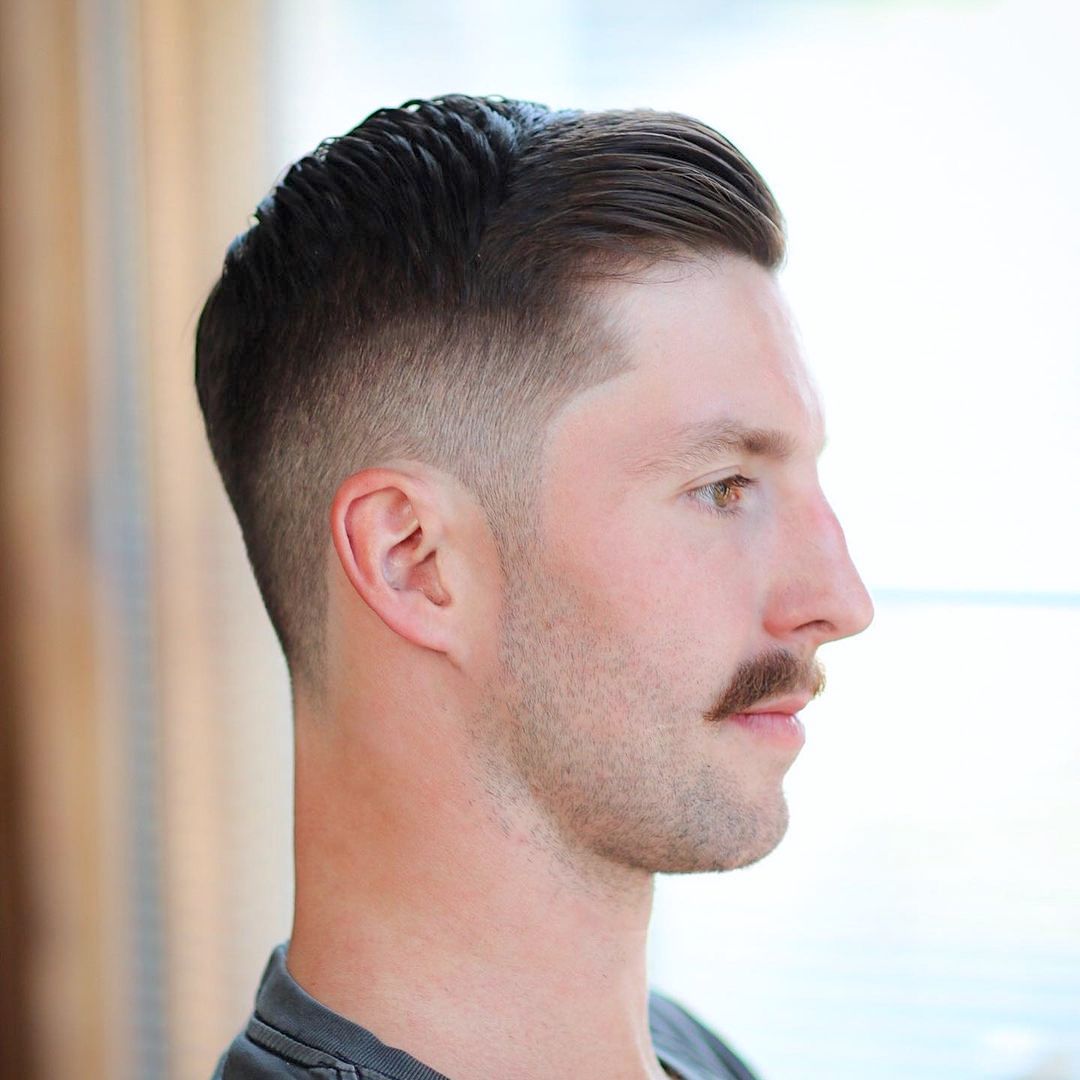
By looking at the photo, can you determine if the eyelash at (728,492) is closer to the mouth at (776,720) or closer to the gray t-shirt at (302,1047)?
the mouth at (776,720)

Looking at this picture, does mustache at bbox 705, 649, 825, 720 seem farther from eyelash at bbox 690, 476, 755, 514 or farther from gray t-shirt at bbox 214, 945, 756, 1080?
gray t-shirt at bbox 214, 945, 756, 1080

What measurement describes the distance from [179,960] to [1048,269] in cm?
174

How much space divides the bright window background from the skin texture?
2.61ft

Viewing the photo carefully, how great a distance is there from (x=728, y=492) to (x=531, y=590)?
0.58ft

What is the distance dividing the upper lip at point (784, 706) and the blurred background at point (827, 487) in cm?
79

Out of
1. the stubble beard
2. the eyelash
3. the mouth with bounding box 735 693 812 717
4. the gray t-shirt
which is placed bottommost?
the gray t-shirt

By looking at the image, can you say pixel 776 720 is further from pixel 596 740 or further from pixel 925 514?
pixel 925 514

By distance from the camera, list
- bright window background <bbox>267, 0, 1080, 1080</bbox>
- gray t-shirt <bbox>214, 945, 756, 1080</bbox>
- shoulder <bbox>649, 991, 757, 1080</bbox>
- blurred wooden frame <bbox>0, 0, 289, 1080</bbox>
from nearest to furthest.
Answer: gray t-shirt <bbox>214, 945, 756, 1080</bbox> → shoulder <bbox>649, 991, 757, 1080</bbox> → bright window background <bbox>267, 0, 1080, 1080</bbox> → blurred wooden frame <bbox>0, 0, 289, 1080</bbox>

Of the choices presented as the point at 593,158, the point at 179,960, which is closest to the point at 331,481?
the point at 593,158

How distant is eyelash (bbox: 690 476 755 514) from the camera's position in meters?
0.98

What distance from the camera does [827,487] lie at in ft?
5.87

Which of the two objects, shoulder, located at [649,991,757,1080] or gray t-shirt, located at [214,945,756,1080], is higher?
shoulder, located at [649,991,757,1080]

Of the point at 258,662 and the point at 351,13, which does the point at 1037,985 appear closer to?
the point at 258,662

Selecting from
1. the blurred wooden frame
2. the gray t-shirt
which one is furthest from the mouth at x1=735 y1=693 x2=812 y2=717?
the blurred wooden frame
